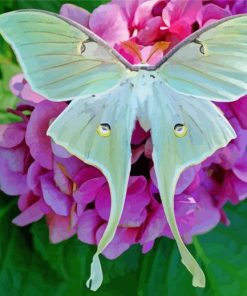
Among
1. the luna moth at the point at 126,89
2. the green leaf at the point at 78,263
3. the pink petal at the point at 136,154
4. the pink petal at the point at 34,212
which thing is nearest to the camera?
the luna moth at the point at 126,89

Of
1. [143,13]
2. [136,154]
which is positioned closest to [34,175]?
[136,154]

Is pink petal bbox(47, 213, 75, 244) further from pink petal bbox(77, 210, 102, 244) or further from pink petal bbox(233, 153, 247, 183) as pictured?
pink petal bbox(233, 153, 247, 183)

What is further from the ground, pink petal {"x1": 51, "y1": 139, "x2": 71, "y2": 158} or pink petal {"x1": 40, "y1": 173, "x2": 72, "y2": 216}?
pink petal {"x1": 51, "y1": 139, "x2": 71, "y2": 158}

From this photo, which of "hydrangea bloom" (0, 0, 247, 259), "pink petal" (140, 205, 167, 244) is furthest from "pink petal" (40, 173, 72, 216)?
"pink petal" (140, 205, 167, 244)

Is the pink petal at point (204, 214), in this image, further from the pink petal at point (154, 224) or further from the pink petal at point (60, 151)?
the pink petal at point (60, 151)

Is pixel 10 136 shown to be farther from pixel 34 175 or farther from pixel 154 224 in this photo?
pixel 154 224

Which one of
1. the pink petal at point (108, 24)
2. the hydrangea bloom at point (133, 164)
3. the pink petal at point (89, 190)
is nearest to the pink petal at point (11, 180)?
the hydrangea bloom at point (133, 164)
